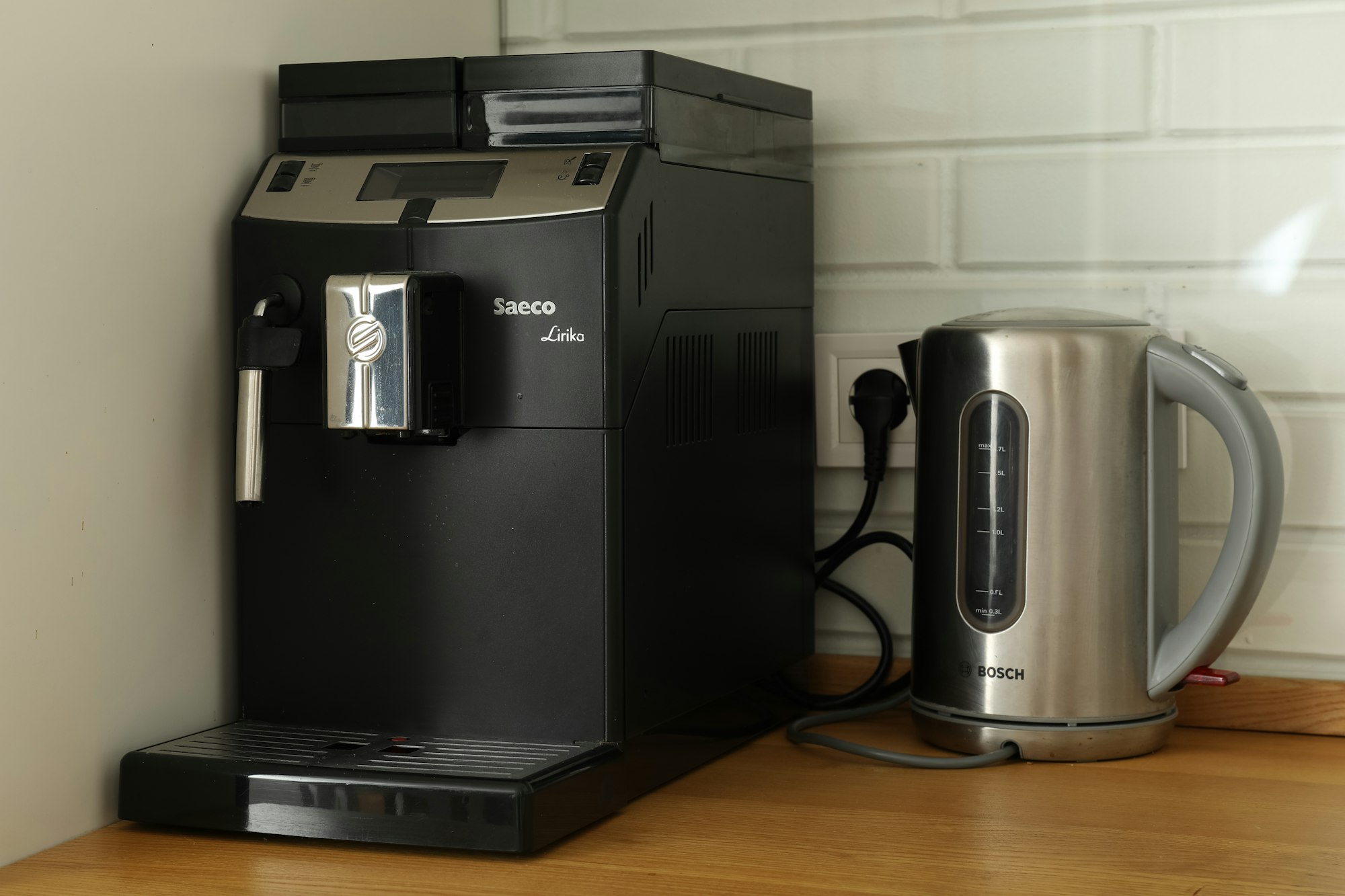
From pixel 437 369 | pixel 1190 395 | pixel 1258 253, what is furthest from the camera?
pixel 1258 253

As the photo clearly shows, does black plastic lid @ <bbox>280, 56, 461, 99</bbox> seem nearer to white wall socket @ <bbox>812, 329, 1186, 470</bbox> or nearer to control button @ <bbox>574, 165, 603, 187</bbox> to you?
control button @ <bbox>574, 165, 603, 187</bbox>

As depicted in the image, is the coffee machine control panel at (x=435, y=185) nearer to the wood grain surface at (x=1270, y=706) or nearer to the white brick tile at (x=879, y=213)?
the white brick tile at (x=879, y=213)

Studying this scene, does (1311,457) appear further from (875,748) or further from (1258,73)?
(875,748)

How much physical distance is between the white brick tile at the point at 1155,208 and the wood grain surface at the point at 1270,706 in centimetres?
29

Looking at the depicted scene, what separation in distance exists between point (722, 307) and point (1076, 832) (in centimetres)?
37

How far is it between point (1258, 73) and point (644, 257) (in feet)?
1.58

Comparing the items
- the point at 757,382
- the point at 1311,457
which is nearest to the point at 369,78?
the point at 757,382

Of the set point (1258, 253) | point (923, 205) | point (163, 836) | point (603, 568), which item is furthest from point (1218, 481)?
point (163, 836)

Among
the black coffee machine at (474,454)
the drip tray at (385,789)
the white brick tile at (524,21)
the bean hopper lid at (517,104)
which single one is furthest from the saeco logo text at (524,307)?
the white brick tile at (524,21)

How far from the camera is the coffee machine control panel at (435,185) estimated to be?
2.62 ft

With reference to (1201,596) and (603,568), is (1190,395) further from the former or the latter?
(603,568)

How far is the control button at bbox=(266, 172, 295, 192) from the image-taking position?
2.83ft

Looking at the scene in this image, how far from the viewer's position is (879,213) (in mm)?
1094

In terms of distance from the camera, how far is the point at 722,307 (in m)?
0.92
